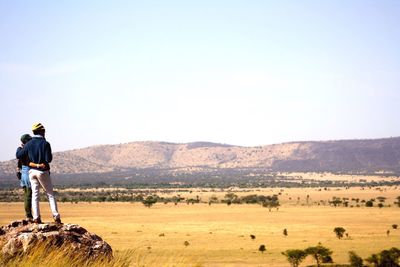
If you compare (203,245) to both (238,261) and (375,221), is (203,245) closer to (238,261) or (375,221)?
(238,261)

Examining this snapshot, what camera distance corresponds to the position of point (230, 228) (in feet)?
185

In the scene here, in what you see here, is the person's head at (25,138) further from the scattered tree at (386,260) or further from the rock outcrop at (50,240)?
the scattered tree at (386,260)

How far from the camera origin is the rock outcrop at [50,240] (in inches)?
328

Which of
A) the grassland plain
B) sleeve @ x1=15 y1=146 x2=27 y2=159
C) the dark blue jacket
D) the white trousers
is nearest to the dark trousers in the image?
the white trousers

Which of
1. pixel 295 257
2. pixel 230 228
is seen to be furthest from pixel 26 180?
pixel 230 228

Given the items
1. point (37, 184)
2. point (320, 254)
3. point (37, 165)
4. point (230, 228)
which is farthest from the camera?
point (230, 228)

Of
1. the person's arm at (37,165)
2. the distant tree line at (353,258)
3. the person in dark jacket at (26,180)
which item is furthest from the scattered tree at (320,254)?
the person's arm at (37,165)

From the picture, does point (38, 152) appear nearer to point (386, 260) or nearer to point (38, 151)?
point (38, 151)

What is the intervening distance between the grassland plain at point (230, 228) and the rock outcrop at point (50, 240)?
15.0 meters

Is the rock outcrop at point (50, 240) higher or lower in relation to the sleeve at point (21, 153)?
lower

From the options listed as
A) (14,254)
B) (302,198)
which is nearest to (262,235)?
(14,254)

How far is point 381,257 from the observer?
1259 inches

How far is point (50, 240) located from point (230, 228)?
160ft

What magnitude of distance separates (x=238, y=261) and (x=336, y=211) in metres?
42.3
